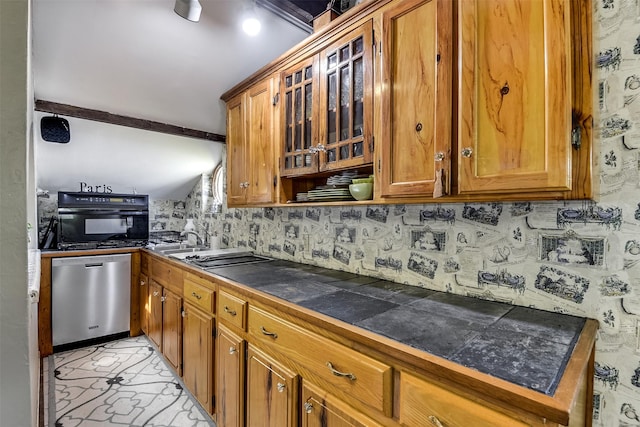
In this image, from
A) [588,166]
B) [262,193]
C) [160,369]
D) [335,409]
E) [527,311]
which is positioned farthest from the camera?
[160,369]

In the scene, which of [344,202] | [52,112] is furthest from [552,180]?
[52,112]

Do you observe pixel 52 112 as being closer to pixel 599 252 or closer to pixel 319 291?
pixel 319 291

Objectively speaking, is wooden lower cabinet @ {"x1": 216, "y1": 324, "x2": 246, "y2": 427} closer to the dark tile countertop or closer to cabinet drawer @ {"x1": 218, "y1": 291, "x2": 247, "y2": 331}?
cabinet drawer @ {"x1": 218, "y1": 291, "x2": 247, "y2": 331}

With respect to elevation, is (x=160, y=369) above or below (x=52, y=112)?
below

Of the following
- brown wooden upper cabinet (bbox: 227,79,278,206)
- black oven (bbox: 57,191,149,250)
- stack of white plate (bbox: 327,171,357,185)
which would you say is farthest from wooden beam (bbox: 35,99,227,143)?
stack of white plate (bbox: 327,171,357,185)

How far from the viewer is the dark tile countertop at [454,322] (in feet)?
2.52

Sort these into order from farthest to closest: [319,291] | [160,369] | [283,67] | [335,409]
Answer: [160,369] < [283,67] < [319,291] < [335,409]

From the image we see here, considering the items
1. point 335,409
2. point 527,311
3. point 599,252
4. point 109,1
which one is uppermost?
point 109,1

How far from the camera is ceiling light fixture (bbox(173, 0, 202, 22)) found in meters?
1.90

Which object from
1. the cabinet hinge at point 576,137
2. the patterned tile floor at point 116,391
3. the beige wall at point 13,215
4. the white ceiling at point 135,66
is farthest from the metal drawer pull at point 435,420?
the white ceiling at point 135,66

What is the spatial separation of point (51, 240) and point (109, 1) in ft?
8.15

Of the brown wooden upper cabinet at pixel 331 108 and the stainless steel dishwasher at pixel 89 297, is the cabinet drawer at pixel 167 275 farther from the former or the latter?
the brown wooden upper cabinet at pixel 331 108

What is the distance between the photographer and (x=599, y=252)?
41.4 inches

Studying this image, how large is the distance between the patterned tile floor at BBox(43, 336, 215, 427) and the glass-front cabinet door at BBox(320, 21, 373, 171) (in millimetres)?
1850
